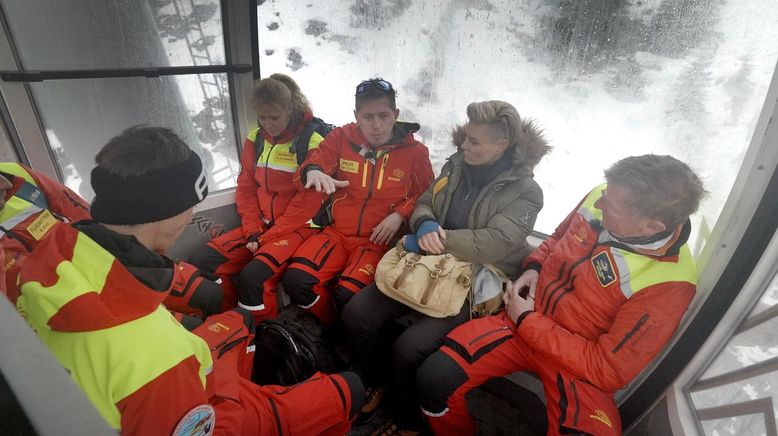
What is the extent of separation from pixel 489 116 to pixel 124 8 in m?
2.12

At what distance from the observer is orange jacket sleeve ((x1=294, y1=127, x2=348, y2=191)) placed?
7.32ft

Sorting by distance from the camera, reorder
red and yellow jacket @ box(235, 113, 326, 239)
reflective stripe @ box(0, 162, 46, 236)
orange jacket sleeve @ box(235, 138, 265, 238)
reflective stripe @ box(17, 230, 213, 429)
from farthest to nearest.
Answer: orange jacket sleeve @ box(235, 138, 265, 238) → red and yellow jacket @ box(235, 113, 326, 239) → reflective stripe @ box(0, 162, 46, 236) → reflective stripe @ box(17, 230, 213, 429)

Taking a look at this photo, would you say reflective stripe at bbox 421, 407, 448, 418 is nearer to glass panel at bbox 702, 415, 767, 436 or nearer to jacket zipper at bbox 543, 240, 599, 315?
jacket zipper at bbox 543, 240, 599, 315

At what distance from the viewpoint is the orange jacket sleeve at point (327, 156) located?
2.23m

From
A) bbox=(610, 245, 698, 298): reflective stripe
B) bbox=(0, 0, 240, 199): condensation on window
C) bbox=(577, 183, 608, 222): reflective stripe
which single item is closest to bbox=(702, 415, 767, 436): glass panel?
bbox=(610, 245, 698, 298): reflective stripe

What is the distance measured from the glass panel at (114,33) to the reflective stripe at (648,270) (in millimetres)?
2686

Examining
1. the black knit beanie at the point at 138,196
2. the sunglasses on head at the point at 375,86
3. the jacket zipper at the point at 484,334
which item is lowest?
the jacket zipper at the point at 484,334

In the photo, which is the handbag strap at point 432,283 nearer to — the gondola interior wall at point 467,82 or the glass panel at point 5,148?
the gondola interior wall at point 467,82

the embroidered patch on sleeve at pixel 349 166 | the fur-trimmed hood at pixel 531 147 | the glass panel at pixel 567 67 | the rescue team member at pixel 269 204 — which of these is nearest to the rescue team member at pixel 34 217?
the rescue team member at pixel 269 204

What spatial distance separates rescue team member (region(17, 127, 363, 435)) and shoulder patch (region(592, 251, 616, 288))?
1.36 meters

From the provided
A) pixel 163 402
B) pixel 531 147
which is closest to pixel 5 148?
pixel 163 402

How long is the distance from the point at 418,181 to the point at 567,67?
973 mm

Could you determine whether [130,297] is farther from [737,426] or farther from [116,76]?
[116,76]

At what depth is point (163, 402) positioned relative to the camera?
2.80 ft
